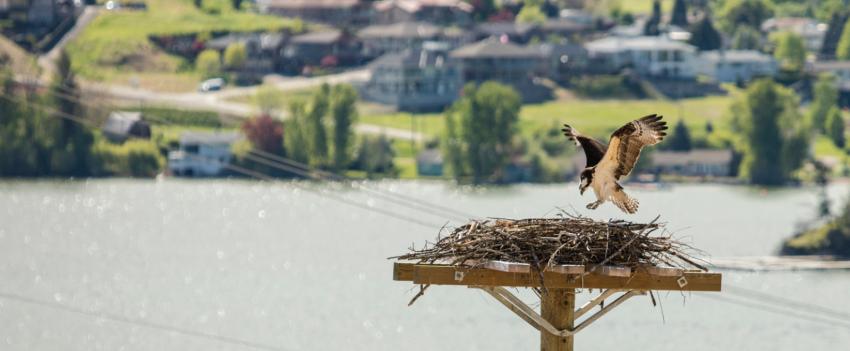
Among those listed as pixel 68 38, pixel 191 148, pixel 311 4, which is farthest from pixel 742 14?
pixel 191 148

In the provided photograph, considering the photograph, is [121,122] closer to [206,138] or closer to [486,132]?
[206,138]

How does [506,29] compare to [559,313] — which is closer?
[559,313]

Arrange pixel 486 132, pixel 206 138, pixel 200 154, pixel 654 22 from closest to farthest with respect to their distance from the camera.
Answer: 1. pixel 486 132
2. pixel 200 154
3. pixel 206 138
4. pixel 654 22

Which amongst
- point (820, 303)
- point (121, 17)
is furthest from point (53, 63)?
point (820, 303)

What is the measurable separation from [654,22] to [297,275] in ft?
268

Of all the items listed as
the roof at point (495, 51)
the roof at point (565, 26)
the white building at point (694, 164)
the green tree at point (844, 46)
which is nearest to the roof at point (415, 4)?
the roof at point (565, 26)

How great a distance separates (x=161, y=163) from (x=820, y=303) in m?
49.9

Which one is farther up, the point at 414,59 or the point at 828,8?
the point at 414,59

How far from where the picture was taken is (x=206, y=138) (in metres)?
111

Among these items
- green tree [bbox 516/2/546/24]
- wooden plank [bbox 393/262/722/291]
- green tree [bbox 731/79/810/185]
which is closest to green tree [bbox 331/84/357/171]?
green tree [bbox 731/79/810/185]

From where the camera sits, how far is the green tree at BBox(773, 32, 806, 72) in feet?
455

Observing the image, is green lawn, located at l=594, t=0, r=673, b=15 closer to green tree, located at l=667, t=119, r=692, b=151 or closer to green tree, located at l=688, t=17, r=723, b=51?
green tree, located at l=688, t=17, r=723, b=51

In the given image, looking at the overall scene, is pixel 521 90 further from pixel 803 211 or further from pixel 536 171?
pixel 803 211

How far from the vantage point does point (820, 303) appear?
64438 mm
